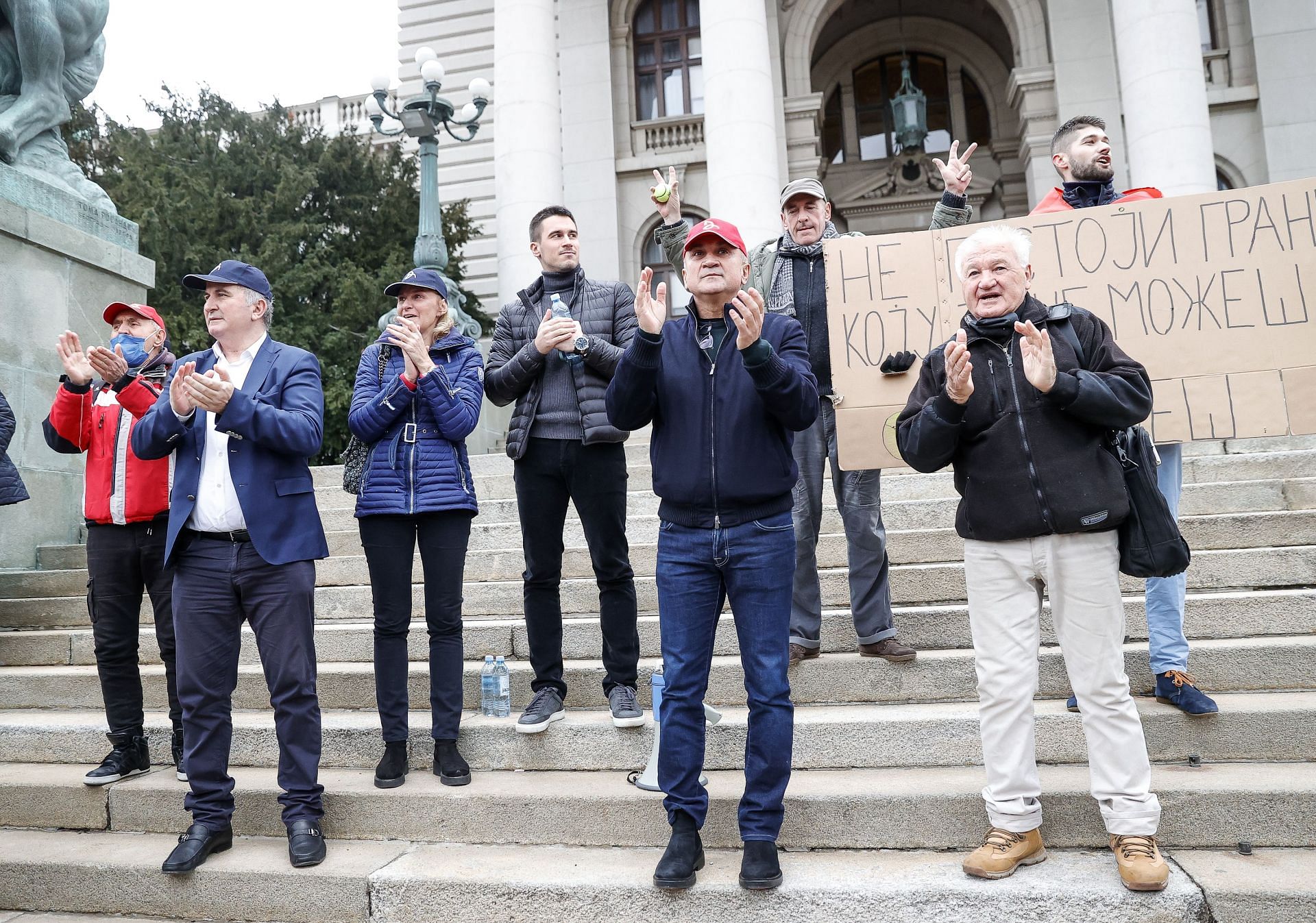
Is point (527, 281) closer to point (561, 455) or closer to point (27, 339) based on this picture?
point (27, 339)

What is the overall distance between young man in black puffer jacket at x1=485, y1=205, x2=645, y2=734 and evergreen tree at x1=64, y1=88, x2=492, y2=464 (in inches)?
431

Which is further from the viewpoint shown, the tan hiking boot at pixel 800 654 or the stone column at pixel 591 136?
the stone column at pixel 591 136

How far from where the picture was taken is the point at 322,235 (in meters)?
17.5

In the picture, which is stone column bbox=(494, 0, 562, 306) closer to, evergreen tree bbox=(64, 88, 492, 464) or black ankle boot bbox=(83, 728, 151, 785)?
evergreen tree bbox=(64, 88, 492, 464)

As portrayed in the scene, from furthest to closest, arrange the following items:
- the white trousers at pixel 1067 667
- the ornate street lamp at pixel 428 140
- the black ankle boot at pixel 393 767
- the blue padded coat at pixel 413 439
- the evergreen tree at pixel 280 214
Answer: the evergreen tree at pixel 280 214 < the ornate street lamp at pixel 428 140 < the blue padded coat at pixel 413 439 < the black ankle boot at pixel 393 767 < the white trousers at pixel 1067 667

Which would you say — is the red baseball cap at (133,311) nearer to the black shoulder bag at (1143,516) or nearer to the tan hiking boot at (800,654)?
the tan hiking boot at (800,654)

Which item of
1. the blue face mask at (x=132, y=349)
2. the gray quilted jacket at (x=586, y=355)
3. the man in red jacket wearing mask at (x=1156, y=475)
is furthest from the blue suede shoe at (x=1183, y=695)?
the blue face mask at (x=132, y=349)

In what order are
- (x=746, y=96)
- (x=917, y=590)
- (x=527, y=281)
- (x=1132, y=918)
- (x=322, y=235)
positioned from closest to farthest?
(x=1132, y=918) → (x=917, y=590) → (x=746, y=96) → (x=527, y=281) → (x=322, y=235)

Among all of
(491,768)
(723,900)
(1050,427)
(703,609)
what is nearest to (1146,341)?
(1050,427)

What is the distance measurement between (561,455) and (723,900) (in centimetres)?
212

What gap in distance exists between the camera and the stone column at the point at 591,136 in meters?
19.5

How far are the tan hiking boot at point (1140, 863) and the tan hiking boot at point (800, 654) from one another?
1.73 meters

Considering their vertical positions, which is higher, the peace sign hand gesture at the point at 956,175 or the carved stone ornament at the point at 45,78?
the carved stone ornament at the point at 45,78

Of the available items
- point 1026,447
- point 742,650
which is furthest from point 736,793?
point 1026,447
